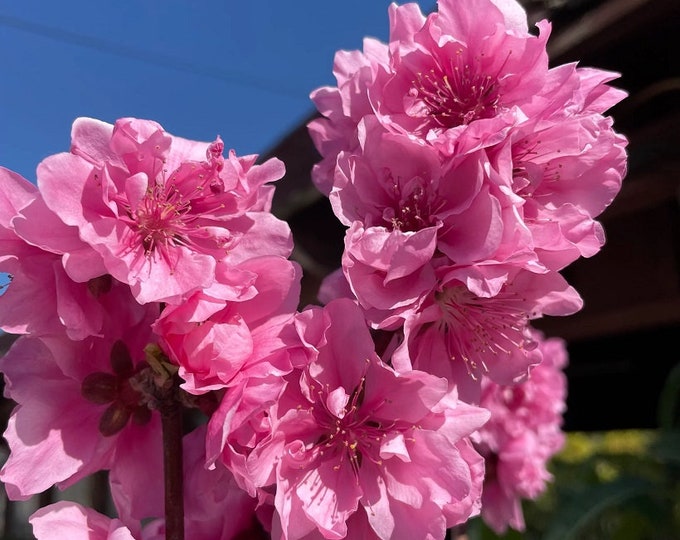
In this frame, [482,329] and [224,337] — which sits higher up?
[224,337]

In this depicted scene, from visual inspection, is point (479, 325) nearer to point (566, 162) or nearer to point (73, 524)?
point (566, 162)

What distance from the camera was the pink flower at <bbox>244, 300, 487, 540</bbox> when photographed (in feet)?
1.79

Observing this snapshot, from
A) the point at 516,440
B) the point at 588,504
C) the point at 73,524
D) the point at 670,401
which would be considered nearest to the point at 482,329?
the point at 73,524

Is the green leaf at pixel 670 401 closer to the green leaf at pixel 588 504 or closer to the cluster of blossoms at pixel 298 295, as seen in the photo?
the green leaf at pixel 588 504

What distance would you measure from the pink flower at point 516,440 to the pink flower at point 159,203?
30.9 inches

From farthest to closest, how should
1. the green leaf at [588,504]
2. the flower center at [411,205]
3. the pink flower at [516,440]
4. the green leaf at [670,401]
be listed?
the green leaf at [670,401] < the green leaf at [588,504] < the pink flower at [516,440] < the flower center at [411,205]

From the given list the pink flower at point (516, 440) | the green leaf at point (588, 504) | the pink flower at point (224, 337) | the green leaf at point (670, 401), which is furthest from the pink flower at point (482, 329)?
the green leaf at point (670, 401)

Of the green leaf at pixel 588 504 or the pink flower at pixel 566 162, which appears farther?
the green leaf at pixel 588 504

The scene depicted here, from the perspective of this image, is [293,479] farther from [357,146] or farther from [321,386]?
[357,146]

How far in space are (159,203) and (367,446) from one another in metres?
0.26

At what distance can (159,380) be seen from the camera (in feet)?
1.73

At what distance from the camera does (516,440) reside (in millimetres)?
1375

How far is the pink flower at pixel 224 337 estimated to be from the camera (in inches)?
20.0

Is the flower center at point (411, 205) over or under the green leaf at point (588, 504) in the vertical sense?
over
